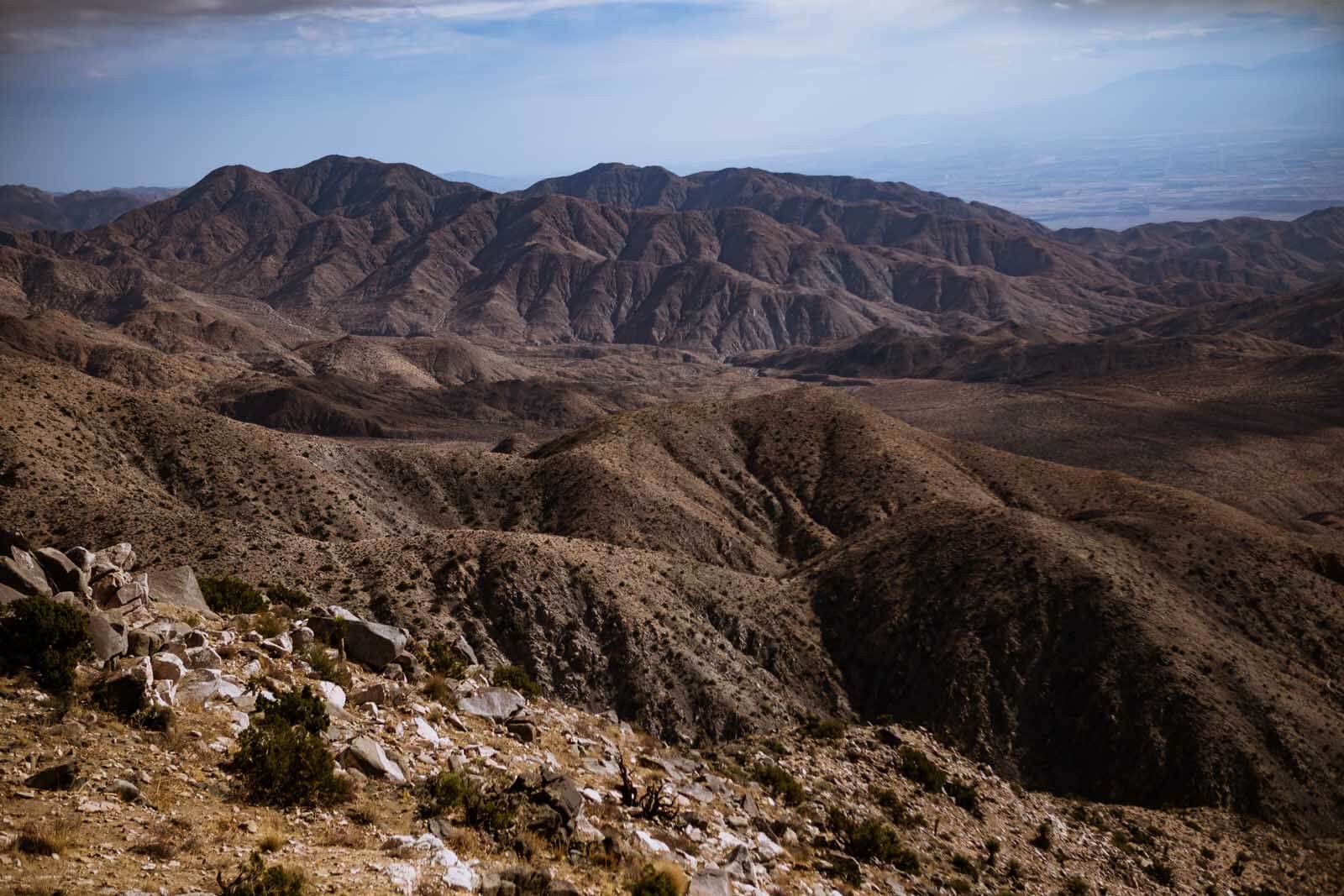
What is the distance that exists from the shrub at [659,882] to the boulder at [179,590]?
10.3 metres

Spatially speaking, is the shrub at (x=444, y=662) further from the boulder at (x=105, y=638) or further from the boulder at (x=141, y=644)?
the boulder at (x=105, y=638)

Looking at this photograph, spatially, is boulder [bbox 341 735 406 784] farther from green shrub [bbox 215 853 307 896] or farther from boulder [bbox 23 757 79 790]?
boulder [bbox 23 757 79 790]

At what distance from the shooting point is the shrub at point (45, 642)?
12.0 meters

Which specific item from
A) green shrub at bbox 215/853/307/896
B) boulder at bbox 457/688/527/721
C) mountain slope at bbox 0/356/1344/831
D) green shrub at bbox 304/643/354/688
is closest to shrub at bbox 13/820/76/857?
green shrub at bbox 215/853/307/896

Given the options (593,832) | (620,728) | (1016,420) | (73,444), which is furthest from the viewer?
(1016,420)

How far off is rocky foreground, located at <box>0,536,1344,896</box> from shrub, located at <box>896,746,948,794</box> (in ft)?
0.22

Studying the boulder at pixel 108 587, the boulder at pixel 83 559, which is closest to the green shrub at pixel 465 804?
the boulder at pixel 108 587

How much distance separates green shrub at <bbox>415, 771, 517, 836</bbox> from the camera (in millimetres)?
12367

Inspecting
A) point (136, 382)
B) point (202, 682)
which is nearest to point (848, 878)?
point (202, 682)

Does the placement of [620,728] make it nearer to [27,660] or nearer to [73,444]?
[27,660]

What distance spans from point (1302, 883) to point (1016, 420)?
3753 inches

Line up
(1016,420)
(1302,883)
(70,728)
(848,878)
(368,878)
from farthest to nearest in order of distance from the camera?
1. (1016,420)
2. (1302,883)
3. (848,878)
4. (70,728)
5. (368,878)

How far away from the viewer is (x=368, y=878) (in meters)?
10.1

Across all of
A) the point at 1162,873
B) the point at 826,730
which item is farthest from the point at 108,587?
the point at 1162,873
